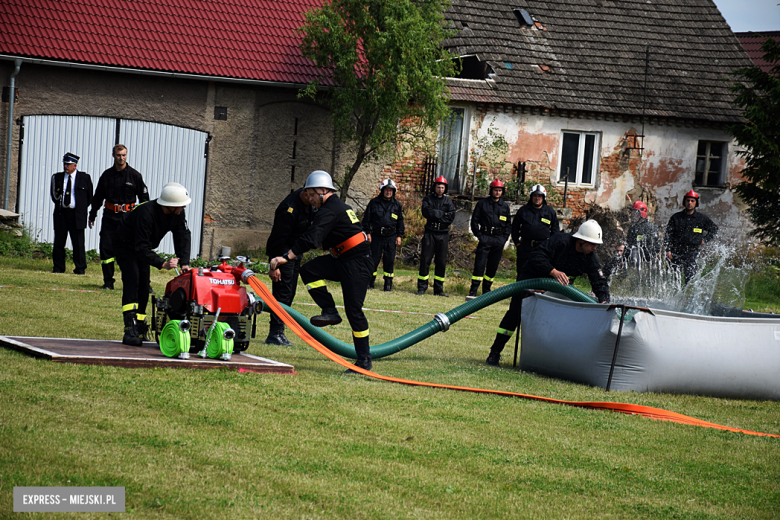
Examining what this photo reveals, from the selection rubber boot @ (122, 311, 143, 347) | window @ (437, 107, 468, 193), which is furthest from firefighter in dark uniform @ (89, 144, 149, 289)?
window @ (437, 107, 468, 193)

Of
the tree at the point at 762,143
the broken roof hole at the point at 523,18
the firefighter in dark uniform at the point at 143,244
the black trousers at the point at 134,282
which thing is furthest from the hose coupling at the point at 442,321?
the broken roof hole at the point at 523,18

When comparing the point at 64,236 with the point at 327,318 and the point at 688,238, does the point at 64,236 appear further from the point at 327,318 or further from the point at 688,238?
the point at 688,238

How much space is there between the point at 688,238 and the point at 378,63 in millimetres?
8154

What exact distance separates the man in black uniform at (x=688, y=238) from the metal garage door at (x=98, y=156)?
10886 millimetres

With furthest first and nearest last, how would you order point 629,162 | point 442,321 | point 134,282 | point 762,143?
point 629,162, point 762,143, point 442,321, point 134,282

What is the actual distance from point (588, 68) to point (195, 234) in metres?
12.3

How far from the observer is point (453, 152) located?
22875 mm

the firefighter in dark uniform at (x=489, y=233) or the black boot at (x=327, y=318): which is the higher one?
the firefighter in dark uniform at (x=489, y=233)

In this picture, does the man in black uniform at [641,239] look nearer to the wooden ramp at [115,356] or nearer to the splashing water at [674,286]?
→ the splashing water at [674,286]

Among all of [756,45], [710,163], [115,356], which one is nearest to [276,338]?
[115,356]

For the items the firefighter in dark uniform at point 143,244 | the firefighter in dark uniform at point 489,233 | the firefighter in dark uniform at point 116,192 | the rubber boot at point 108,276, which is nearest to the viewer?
the firefighter in dark uniform at point 143,244

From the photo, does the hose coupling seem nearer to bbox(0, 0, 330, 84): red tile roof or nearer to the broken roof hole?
bbox(0, 0, 330, 84): red tile roof

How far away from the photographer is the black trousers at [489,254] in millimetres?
16531

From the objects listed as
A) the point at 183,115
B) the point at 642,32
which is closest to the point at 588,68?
the point at 642,32
